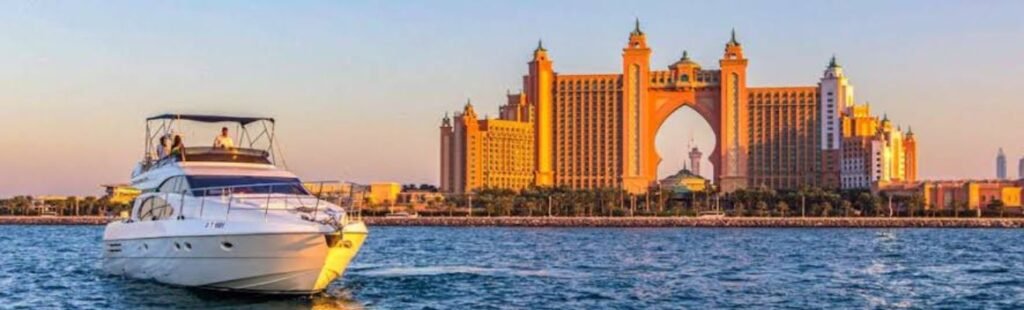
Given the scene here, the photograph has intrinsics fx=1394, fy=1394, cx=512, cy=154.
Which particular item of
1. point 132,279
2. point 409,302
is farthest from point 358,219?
point 132,279

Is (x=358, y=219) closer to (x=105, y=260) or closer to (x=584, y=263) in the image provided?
(x=105, y=260)

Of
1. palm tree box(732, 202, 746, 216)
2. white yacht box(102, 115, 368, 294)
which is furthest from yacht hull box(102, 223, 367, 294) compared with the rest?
palm tree box(732, 202, 746, 216)

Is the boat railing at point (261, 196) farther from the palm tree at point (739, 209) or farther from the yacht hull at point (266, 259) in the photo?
the palm tree at point (739, 209)

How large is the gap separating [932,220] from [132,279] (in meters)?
138

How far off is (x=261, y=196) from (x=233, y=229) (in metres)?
3.23

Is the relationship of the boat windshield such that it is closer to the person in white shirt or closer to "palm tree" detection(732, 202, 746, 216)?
the person in white shirt

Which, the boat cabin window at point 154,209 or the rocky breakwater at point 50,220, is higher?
the boat cabin window at point 154,209

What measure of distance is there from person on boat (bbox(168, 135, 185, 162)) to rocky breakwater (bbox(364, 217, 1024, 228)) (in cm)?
12410

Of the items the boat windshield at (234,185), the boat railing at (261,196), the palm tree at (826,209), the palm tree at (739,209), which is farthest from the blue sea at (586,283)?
the palm tree at (739,209)

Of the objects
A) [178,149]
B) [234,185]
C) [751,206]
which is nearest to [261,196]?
[234,185]

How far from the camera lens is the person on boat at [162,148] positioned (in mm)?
45469

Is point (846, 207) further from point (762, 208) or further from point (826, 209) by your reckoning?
point (762, 208)

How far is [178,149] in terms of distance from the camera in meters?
43.6

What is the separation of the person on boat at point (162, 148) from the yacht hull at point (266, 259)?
650cm
